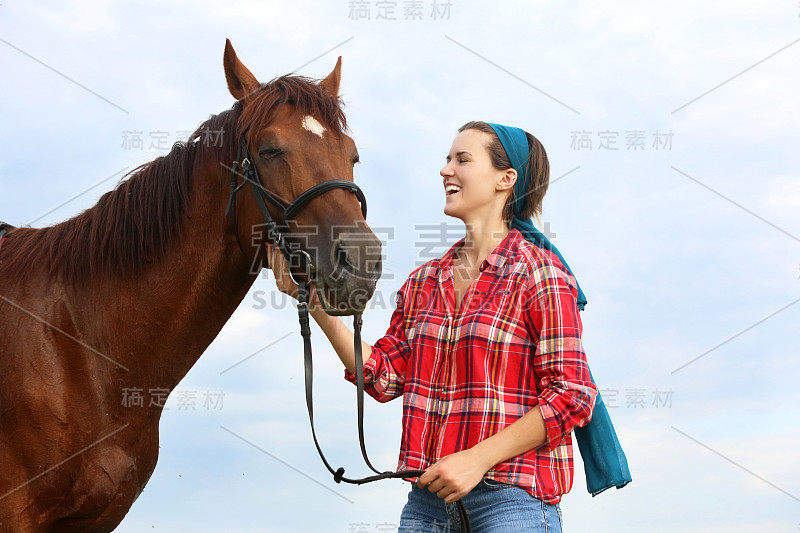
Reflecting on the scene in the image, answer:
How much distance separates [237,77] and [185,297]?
1.21 meters

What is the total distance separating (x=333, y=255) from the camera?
2826 mm

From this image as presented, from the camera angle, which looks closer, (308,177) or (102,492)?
(308,177)

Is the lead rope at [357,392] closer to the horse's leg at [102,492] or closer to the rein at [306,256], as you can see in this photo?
the rein at [306,256]

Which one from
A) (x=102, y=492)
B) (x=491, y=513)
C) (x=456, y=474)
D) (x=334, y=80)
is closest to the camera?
(x=456, y=474)

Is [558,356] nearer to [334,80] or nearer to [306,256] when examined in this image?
[306,256]

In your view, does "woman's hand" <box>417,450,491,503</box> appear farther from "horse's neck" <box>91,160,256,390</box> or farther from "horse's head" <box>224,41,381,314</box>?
"horse's neck" <box>91,160,256,390</box>

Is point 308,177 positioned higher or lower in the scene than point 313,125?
lower

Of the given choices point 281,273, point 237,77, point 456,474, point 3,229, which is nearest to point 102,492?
point 281,273

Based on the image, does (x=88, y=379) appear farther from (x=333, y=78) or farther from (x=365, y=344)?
(x=333, y=78)

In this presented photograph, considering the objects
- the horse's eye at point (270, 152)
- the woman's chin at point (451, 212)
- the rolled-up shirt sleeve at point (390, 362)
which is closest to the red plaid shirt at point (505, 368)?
the rolled-up shirt sleeve at point (390, 362)

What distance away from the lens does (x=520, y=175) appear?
2.82 meters

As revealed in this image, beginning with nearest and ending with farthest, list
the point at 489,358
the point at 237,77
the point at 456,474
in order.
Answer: the point at 456,474 < the point at 489,358 < the point at 237,77

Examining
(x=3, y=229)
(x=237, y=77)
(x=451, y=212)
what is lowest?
(x=3, y=229)

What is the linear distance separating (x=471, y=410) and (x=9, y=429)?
2.43 m
